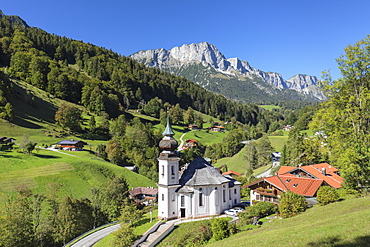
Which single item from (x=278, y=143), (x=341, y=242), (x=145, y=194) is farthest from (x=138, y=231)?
(x=278, y=143)

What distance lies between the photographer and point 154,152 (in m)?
87.6

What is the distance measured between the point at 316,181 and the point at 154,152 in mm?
60036

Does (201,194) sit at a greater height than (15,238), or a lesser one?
greater

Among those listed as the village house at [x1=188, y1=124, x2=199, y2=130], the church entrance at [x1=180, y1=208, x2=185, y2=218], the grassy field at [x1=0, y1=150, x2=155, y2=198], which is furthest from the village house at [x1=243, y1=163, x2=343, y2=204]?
Answer: the village house at [x1=188, y1=124, x2=199, y2=130]

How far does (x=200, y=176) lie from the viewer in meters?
37.9

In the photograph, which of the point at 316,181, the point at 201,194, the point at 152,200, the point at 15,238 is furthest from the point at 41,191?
the point at 316,181

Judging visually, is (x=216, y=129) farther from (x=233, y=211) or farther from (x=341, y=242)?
(x=341, y=242)

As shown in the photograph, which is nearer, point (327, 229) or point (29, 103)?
point (327, 229)

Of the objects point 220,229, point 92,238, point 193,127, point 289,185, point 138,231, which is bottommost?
point 92,238

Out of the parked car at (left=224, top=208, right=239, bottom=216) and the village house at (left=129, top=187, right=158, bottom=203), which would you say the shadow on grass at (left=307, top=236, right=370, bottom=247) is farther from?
the village house at (left=129, top=187, right=158, bottom=203)

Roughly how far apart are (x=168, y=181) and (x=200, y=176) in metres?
5.02

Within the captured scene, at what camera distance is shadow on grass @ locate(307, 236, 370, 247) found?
1272 centimetres

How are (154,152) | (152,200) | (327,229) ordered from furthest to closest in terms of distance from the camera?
(154,152)
(152,200)
(327,229)

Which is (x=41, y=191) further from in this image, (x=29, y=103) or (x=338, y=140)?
(x=29, y=103)
